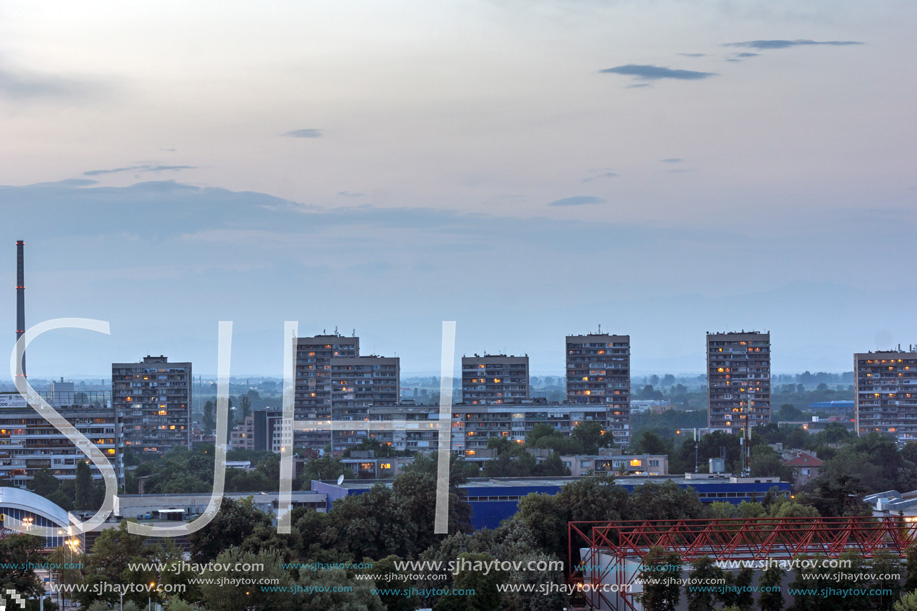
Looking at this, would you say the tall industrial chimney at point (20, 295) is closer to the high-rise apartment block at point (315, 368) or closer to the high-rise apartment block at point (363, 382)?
the high-rise apartment block at point (315, 368)

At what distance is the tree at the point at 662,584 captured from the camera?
57.6 ft

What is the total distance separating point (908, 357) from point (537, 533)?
53.3 meters

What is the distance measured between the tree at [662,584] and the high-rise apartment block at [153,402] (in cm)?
5122

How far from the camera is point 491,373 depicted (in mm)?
68375

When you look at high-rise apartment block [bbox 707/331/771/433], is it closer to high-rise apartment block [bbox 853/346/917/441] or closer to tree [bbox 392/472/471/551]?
high-rise apartment block [bbox 853/346/917/441]

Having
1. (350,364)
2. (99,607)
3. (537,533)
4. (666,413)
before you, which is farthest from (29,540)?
(666,413)

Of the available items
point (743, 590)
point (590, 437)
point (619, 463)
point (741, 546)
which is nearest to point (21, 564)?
point (743, 590)

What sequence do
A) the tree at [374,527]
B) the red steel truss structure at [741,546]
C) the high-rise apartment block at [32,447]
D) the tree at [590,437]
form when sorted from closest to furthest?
1. the red steel truss structure at [741,546]
2. the tree at [374,527]
3. the high-rise apartment block at [32,447]
4. the tree at [590,437]

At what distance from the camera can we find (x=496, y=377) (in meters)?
68.2

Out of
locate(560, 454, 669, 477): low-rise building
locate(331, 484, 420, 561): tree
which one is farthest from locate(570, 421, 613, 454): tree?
locate(331, 484, 420, 561): tree

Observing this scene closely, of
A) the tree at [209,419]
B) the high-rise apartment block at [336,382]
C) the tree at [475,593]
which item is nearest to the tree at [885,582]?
the tree at [475,593]

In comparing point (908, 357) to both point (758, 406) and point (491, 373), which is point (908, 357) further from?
point (491, 373)

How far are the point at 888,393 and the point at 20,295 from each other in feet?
183

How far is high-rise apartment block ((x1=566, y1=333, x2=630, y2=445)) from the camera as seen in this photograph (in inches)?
2699
